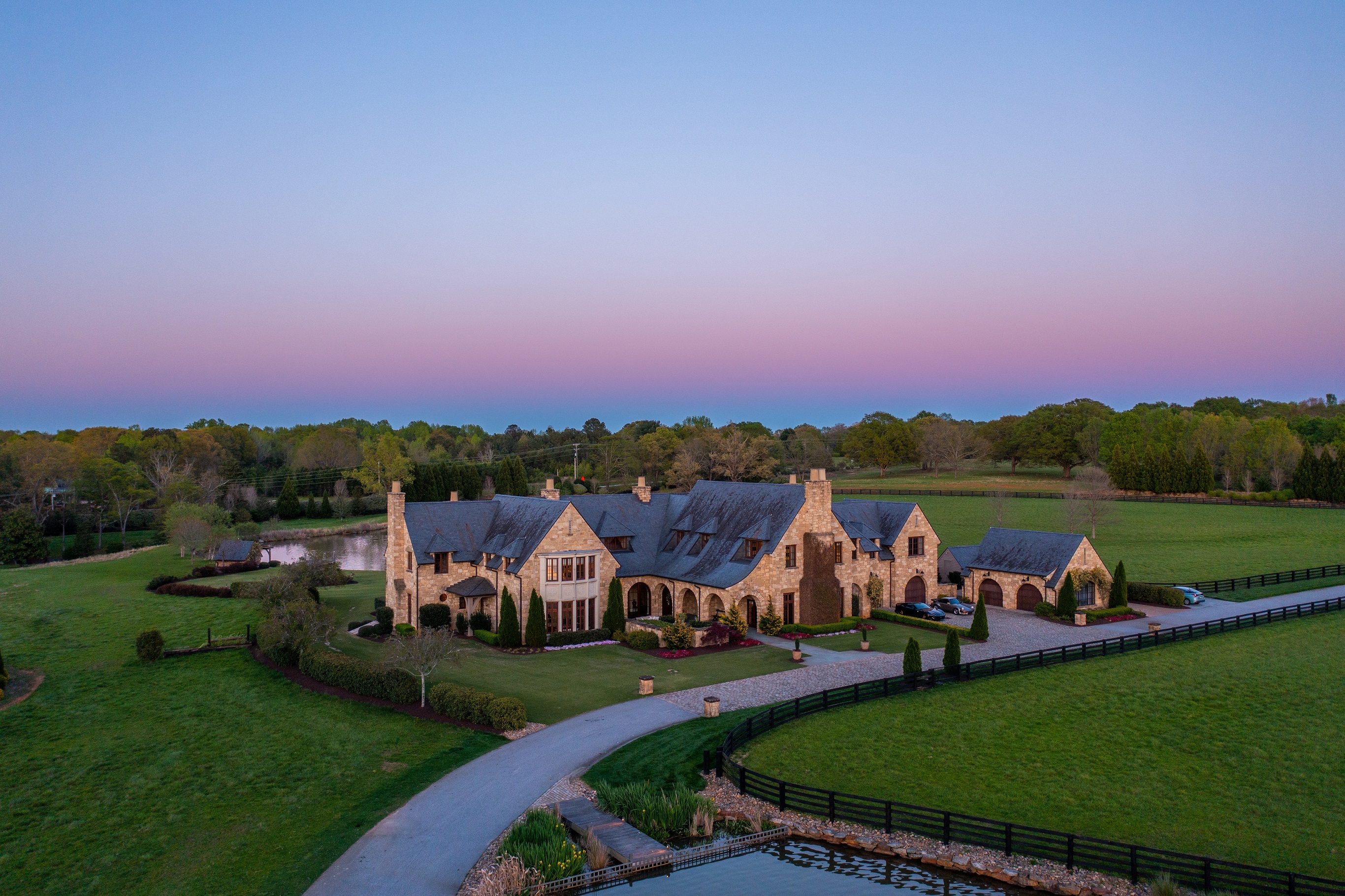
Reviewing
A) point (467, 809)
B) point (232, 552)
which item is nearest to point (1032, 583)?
point (467, 809)

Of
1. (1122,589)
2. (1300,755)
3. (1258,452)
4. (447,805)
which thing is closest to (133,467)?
(447,805)

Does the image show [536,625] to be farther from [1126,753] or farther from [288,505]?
[288,505]

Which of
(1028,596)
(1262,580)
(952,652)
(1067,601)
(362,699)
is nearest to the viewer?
(362,699)

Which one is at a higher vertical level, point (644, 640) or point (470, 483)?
point (470, 483)

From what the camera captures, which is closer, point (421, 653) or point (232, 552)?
point (421, 653)

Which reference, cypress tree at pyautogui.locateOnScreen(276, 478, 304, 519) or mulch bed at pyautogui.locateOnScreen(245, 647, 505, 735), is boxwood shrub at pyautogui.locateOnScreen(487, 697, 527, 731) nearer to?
mulch bed at pyautogui.locateOnScreen(245, 647, 505, 735)

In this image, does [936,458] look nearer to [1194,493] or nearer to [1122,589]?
[1194,493]

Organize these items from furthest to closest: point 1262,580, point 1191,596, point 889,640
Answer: point 1262,580, point 1191,596, point 889,640

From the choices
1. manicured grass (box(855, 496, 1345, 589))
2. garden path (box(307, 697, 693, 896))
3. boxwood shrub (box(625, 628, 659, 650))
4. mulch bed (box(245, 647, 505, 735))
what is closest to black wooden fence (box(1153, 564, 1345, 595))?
manicured grass (box(855, 496, 1345, 589))

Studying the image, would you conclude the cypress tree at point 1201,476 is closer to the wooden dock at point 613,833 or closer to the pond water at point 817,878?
the pond water at point 817,878
